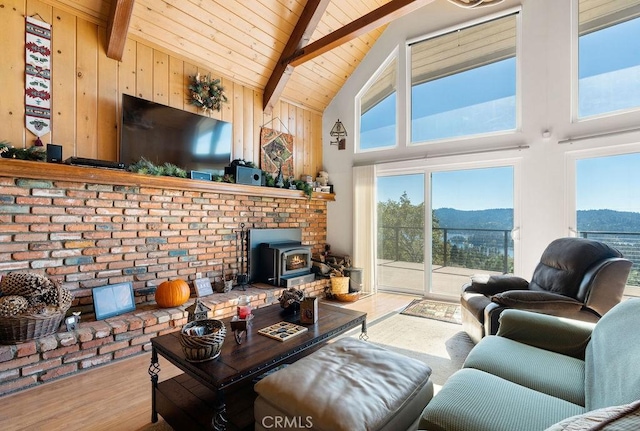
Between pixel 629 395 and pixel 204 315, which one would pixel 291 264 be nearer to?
pixel 204 315

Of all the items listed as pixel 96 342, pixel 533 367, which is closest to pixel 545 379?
pixel 533 367

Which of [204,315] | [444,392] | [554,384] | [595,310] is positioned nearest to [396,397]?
[444,392]

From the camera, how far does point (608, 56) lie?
11.3 feet

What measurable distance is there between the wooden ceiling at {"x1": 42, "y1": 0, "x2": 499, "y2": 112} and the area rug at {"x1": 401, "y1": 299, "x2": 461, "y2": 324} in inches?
134

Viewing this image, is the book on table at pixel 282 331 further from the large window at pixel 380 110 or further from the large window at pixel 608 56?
the large window at pixel 608 56

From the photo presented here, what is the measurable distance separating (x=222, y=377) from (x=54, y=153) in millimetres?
2397

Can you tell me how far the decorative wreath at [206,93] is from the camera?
368 cm

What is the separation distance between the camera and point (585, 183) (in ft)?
11.5

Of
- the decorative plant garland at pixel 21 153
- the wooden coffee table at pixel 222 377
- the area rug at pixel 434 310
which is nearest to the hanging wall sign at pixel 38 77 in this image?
the decorative plant garland at pixel 21 153

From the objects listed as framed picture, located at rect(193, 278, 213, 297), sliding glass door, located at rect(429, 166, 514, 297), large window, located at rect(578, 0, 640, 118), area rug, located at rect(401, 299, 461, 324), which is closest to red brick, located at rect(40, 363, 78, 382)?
framed picture, located at rect(193, 278, 213, 297)

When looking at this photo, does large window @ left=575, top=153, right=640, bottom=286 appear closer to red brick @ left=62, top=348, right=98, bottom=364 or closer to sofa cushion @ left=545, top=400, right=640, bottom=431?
sofa cushion @ left=545, top=400, right=640, bottom=431

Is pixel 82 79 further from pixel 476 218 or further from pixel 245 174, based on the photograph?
pixel 476 218

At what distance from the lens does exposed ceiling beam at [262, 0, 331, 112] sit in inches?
150

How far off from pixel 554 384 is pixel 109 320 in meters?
3.10
